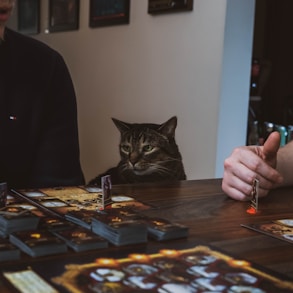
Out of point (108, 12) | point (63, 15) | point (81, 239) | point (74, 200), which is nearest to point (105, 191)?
point (74, 200)

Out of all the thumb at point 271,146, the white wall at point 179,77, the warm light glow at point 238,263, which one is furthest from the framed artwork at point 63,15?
the warm light glow at point 238,263

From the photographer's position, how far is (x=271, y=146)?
130 cm

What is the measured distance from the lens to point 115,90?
356 cm

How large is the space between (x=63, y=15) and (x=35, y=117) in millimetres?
2593

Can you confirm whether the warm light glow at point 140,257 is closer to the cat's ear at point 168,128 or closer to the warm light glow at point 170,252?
the warm light glow at point 170,252

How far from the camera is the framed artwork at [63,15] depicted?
3.93 m

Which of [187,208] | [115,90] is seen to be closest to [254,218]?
[187,208]

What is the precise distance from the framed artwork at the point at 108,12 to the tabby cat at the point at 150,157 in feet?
4.31

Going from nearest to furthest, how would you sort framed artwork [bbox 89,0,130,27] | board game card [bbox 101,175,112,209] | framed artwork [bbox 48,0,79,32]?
1. board game card [bbox 101,175,112,209]
2. framed artwork [bbox 89,0,130,27]
3. framed artwork [bbox 48,0,79,32]

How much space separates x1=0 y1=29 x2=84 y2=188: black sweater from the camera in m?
1.64

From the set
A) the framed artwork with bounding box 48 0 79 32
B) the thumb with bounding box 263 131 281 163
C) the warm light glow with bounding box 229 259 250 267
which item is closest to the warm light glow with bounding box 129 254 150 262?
the warm light glow with bounding box 229 259 250 267

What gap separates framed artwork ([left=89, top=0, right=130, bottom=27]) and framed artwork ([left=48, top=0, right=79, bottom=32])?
231 mm

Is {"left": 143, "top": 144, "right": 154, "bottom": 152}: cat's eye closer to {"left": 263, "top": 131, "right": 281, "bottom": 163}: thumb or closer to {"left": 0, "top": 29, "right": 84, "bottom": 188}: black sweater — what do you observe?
{"left": 0, "top": 29, "right": 84, "bottom": 188}: black sweater

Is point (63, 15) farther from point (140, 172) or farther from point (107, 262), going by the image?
point (107, 262)
